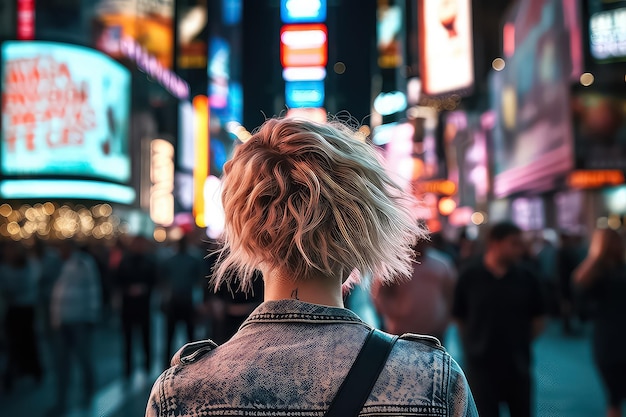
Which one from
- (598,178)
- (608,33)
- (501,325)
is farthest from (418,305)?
(598,178)

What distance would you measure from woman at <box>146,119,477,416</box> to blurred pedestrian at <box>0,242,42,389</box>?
30.9ft

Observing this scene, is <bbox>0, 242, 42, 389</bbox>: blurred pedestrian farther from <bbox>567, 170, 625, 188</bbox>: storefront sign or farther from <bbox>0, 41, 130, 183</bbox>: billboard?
<bbox>0, 41, 130, 183</bbox>: billboard

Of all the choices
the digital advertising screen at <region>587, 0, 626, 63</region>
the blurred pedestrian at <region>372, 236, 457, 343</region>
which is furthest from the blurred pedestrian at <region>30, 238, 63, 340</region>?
the digital advertising screen at <region>587, 0, 626, 63</region>

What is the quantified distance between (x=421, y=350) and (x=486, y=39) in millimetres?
47378

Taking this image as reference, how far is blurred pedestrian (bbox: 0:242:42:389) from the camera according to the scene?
10.2 m

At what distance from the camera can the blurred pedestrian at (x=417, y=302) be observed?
6.68 m

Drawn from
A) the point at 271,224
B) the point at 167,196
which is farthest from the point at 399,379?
the point at 167,196

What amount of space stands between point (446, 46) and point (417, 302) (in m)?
9.44

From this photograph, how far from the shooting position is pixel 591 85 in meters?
23.4

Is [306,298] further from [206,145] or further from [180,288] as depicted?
[206,145]

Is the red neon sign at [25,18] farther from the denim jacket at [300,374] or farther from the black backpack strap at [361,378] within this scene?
the black backpack strap at [361,378]

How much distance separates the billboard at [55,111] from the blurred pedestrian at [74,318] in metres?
19.9

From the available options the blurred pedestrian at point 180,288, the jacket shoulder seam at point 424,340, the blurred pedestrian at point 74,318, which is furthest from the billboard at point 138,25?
the jacket shoulder seam at point 424,340

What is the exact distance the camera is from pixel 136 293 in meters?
10.6
